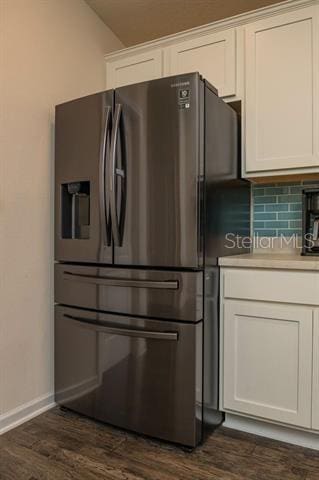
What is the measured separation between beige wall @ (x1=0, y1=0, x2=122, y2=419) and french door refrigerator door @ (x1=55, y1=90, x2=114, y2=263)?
0.32ft

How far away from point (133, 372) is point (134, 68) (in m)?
1.87

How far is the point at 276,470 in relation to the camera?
5.03ft

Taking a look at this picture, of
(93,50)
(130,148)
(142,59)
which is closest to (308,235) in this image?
(130,148)

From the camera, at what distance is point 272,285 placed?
67.6 inches

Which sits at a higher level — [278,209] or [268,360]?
[278,209]

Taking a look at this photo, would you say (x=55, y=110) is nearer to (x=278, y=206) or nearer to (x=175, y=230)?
(x=175, y=230)

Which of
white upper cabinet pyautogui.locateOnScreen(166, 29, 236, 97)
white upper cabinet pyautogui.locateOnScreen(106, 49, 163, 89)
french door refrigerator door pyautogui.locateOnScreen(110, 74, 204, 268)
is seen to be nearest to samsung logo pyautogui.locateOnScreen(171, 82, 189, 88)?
french door refrigerator door pyautogui.locateOnScreen(110, 74, 204, 268)

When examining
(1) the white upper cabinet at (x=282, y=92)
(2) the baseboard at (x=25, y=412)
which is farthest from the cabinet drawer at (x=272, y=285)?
(2) the baseboard at (x=25, y=412)

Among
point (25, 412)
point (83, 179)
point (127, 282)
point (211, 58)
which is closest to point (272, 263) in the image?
point (127, 282)

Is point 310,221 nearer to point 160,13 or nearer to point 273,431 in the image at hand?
point 273,431

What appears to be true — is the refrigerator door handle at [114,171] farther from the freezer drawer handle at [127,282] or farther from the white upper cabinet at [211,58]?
the white upper cabinet at [211,58]

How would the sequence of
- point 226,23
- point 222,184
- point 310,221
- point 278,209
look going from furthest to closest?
point 278,209 < point 310,221 < point 226,23 < point 222,184

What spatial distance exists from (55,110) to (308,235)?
1653 millimetres

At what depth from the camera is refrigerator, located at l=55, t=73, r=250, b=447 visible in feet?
5.33
